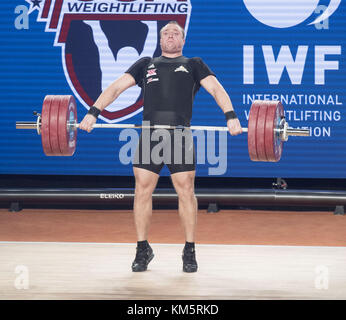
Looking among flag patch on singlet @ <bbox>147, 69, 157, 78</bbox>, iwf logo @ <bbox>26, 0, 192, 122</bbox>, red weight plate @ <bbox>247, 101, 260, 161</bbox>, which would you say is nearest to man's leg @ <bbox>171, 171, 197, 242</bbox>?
red weight plate @ <bbox>247, 101, 260, 161</bbox>

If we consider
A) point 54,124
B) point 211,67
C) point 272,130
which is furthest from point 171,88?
point 211,67

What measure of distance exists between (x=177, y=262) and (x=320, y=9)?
3.42 metres

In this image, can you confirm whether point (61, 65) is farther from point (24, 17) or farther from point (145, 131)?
point (145, 131)

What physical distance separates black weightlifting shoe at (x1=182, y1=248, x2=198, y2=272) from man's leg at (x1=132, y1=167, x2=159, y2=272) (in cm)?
23

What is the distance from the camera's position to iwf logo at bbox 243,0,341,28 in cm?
658

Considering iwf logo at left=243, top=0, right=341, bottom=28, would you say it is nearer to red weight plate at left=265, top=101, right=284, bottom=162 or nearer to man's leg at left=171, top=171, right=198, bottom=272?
red weight plate at left=265, top=101, right=284, bottom=162

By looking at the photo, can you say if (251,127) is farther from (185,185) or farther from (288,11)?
(288,11)

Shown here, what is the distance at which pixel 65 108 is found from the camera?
4.15 m

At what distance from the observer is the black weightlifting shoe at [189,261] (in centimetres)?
407

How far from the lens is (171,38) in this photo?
4.08 metres

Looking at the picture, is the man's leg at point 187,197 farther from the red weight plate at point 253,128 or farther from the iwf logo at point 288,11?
the iwf logo at point 288,11

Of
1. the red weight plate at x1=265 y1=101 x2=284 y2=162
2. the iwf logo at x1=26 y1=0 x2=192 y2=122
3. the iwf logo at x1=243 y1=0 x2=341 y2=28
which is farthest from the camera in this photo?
the iwf logo at x1=26 y1=0 x2=192 y2=122

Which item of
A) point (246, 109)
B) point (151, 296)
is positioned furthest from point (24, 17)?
point (151, 296)

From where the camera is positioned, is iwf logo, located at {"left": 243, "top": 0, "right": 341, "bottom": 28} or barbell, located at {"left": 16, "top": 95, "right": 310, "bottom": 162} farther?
iwf logo, located at {"left": 243, "top": 0, "right": 341, "bottom": 28}
